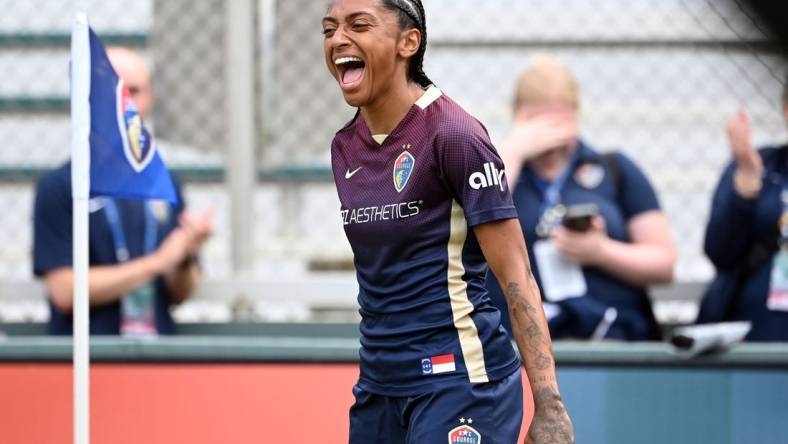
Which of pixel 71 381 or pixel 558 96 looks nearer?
pixel 71 381

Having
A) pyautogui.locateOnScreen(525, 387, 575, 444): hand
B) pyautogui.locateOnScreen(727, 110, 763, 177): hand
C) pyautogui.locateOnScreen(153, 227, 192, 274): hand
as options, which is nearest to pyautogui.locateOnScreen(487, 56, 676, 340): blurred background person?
pyautogui.locateOnScreen(727, 110, 763, 177): hand

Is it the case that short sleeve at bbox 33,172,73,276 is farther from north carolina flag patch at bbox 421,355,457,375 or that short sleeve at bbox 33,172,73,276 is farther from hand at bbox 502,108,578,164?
north carolina flag patch at bbox 421,355,457,375

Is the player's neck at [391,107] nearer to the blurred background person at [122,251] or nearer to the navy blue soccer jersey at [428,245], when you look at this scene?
the navy blue soccer jersey at [428,245]

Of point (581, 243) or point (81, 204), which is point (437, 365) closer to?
point (81, 204)

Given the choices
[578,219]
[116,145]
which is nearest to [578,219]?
[578,219]

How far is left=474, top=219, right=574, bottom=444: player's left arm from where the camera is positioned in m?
2.36

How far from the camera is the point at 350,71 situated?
2.44m

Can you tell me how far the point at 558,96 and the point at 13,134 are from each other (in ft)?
8.49

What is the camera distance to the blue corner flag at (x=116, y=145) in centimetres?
323

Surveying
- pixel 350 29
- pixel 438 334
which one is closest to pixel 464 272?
pixel 438 334

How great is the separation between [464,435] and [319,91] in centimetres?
294

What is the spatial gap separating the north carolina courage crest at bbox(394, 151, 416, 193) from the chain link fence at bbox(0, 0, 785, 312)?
2.61 m

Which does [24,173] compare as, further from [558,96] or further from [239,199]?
[558,96]

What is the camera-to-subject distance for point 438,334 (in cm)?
242
